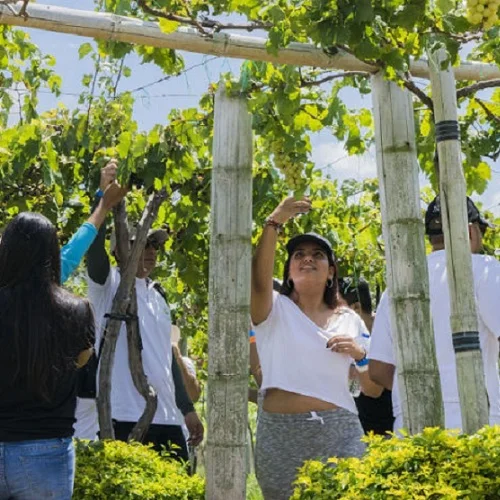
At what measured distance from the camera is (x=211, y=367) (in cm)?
411

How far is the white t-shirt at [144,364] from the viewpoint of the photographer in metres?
5.38

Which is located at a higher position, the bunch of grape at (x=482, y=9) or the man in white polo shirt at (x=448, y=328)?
the bunch of grape at (x=482, y=9)

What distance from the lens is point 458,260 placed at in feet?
11.9

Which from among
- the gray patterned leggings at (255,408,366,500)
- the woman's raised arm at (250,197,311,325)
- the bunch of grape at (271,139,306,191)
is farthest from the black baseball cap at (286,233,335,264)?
the gray patterned leggings at (255,408,366,500)

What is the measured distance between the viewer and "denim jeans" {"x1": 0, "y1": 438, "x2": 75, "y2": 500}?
3.13 meters

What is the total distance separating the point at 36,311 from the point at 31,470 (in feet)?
1.57

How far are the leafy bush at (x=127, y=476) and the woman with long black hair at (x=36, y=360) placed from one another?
878 mm

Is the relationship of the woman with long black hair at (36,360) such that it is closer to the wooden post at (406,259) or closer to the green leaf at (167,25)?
the green leaf at (167,25)

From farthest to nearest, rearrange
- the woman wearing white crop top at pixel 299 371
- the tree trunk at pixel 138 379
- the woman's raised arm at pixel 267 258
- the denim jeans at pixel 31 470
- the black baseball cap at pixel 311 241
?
1. the tree trunk at pixel 138 379
2. the black baseball cap at pixel 311 241
3. the woman's raised arm at pixel 267 258
4. the woman wearing white crop top at pixel 299 371
5. the denim jeans at pixel 31 470

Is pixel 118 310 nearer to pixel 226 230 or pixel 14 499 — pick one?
pixel 226 230

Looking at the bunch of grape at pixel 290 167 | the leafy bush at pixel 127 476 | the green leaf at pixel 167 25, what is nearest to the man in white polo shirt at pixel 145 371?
the leafy bush at pixel 127 476

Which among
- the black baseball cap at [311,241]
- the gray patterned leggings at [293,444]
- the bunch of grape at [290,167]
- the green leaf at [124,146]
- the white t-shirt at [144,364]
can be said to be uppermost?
the green leaf at [124,146]

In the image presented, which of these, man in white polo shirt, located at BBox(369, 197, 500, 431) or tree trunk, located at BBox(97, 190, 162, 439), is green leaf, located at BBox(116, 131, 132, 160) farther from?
man in white polo shirt, located at BBox(369, 197, 500, 431)

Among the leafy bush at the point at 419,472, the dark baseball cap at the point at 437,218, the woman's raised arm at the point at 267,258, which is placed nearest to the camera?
the leafy bush at the point at 419,472
